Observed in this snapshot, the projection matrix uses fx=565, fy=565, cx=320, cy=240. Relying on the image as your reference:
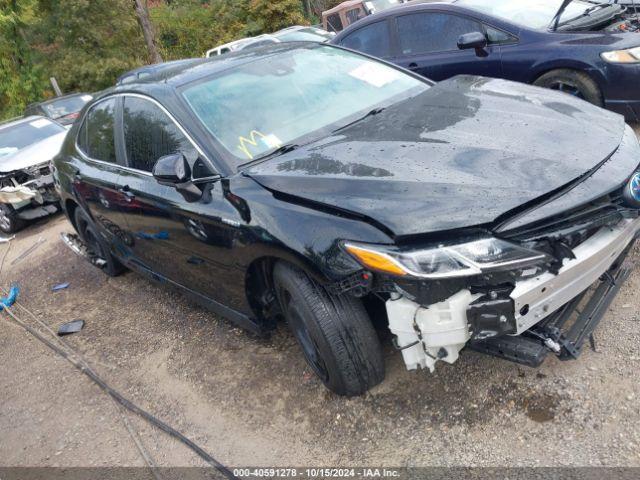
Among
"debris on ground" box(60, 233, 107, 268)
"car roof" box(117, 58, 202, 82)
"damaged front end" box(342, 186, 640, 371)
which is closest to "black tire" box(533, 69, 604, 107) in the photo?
"damaged front end" box(342, 186, 640, 371)

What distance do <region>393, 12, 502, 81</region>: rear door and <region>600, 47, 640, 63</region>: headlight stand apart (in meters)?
1.03

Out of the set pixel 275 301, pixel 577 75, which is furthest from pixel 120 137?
pixel 577 75

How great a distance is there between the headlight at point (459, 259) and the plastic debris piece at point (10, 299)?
4.53 m

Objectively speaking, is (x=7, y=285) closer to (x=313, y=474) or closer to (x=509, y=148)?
(x=313, y=474)

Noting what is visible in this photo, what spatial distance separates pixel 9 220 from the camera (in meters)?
7.91

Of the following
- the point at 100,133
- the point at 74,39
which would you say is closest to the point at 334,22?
the point at 74,39

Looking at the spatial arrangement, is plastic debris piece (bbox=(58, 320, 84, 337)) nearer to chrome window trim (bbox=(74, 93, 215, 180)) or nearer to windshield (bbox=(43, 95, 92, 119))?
chrome window trim (bbox=(74, 93, 215, 180))

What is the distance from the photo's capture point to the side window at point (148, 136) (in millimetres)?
3252

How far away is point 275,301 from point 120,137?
68.3 inches

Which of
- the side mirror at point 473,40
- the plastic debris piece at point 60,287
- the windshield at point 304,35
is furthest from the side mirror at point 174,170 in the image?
the windshield at point 304,35

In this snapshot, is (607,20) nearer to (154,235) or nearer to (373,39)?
(373,39)

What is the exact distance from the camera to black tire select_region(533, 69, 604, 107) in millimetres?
5031

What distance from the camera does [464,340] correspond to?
2.32 m

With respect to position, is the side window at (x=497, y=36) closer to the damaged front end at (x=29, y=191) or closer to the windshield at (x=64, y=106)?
the damaged front end at (x=29, y=191)
